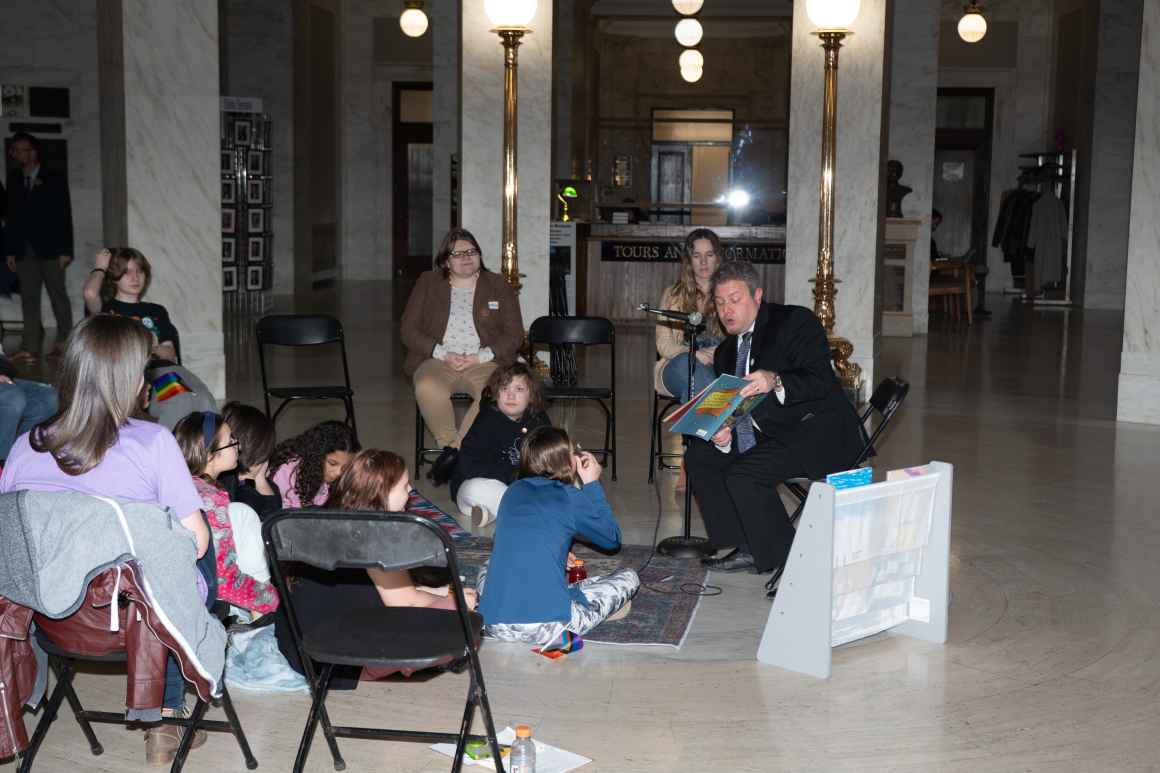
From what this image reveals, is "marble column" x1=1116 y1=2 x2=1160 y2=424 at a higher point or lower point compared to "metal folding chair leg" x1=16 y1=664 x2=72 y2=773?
higher

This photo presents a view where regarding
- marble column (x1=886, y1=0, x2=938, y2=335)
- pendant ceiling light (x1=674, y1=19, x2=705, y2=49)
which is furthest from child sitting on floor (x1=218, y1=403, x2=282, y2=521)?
pendant ceiling light (x1=674, y1=19, x2=705, y2=49)

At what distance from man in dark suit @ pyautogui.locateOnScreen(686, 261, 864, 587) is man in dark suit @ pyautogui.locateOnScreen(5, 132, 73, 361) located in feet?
24.7

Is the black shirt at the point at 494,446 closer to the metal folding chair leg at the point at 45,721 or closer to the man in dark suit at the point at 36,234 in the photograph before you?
the metal folding chair leg at the point at 45,721

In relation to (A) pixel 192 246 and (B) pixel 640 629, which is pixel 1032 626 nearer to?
(B) pixel 640 629

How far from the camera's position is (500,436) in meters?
6.08

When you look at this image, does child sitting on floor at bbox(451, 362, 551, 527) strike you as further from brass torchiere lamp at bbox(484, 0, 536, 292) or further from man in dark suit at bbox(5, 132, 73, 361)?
man in dark suit at bbox(5, 132, 73, 361)

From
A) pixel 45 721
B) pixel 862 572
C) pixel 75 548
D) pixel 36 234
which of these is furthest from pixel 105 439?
pixel 36 234

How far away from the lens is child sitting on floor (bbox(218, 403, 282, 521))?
450 cm

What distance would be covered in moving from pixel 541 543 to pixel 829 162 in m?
5.27

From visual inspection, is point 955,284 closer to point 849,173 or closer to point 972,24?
point 972,24

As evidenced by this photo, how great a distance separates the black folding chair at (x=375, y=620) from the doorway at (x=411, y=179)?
18173mm

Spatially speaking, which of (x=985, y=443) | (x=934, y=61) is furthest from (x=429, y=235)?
(x=985, y=443)

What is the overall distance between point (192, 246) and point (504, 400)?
12.5 ft

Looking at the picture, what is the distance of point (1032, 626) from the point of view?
15.4ft
